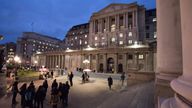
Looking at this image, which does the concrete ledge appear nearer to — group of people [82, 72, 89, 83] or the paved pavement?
the paved pavement

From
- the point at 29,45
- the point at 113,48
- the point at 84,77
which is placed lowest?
the point at 84,77

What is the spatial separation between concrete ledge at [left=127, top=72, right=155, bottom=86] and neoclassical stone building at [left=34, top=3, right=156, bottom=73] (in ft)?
80.6

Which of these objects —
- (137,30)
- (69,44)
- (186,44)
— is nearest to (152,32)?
(137,30)

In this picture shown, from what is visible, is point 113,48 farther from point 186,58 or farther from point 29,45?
point 29,45

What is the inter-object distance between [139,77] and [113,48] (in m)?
30.1

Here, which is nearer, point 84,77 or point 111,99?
point 111,99

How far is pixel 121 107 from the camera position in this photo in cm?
944

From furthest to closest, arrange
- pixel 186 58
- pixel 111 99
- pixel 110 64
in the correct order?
1. pixel 110 64
2. pixel 111 99
3. pixel 186 58

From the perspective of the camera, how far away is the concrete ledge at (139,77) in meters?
18.8

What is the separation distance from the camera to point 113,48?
4900 cm

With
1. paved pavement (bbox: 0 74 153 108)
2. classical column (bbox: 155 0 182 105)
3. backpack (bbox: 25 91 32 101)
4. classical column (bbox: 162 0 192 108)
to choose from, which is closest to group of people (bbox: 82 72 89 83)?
paved pavement (bbox: 0 74 153 108)

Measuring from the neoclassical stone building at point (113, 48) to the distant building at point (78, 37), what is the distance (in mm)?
2762

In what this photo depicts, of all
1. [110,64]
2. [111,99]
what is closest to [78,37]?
[110,64]

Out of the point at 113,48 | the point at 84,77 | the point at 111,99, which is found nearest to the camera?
the point at 111,99
